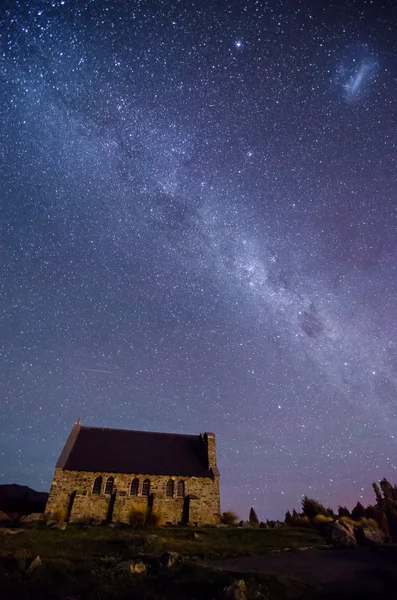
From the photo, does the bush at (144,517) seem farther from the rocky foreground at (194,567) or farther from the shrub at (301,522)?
the shrub at (301,522)

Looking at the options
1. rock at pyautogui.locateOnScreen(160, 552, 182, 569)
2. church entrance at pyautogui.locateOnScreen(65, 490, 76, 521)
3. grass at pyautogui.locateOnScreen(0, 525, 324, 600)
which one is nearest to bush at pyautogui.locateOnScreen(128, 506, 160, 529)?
church entrance at pyautogui.locateOnScreen(65, 490, 76, 521)

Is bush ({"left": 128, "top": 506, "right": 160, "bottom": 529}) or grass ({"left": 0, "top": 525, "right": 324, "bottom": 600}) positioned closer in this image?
grass ({"left": 0, "top": 525, "right": 324, "bottom": 600})

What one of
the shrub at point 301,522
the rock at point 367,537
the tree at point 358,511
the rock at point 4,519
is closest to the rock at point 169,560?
the rock at point 367,537

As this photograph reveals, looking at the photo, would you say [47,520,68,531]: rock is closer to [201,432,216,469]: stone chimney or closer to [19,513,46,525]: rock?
[19,513,46,525]: rock

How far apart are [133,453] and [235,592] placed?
1112 inches

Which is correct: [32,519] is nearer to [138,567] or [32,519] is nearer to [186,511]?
[186,511]

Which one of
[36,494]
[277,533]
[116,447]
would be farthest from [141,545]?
[36,494]

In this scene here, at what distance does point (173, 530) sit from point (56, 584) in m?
16.4

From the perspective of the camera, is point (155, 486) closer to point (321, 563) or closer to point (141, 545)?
point (141, 545)

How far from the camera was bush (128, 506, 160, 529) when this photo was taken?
29953 millimetres

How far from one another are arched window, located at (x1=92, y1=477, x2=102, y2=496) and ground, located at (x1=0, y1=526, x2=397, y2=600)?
1227cm

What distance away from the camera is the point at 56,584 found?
1288cm

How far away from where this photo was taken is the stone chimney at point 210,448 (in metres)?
37.6

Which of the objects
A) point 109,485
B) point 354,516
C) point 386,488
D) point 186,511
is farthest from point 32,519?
point 386,488
